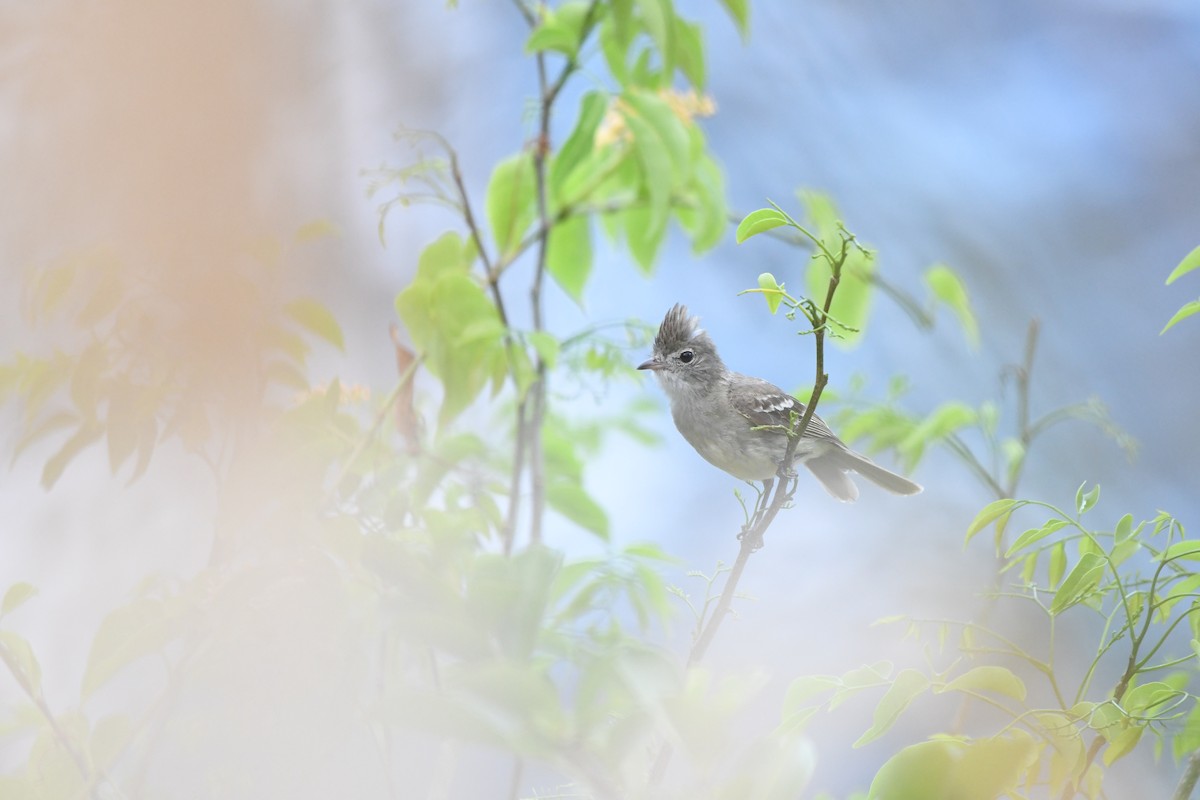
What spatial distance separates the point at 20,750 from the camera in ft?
2.73

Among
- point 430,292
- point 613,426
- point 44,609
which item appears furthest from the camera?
point 613,426

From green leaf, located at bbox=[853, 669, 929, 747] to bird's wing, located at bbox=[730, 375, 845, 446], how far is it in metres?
0.22

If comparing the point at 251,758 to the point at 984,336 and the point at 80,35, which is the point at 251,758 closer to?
the point at 80,35

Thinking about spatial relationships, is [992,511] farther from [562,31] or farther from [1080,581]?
[562,31]

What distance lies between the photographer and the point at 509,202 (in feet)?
2.55

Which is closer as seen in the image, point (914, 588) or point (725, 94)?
point (914, 588)

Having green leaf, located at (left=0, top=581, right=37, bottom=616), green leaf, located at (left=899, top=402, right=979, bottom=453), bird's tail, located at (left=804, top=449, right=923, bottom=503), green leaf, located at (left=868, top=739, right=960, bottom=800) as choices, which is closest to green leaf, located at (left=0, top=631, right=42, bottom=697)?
green leaf, located at (left=0, top=581, right=37, bottom=616)

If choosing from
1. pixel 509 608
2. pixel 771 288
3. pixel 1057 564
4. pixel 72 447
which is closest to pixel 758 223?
pixel 771 288

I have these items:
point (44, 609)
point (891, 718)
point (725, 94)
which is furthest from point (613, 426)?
point (725, 94)

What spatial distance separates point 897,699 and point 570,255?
0.49 meters

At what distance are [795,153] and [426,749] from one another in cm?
125

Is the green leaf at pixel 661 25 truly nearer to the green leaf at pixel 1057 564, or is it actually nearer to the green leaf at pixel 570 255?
the green leaf at pixel 570 255

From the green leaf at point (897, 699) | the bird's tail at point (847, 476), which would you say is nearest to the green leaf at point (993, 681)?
the green leaf at point (897, 699)

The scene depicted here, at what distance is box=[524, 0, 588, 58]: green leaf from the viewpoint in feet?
2.13
